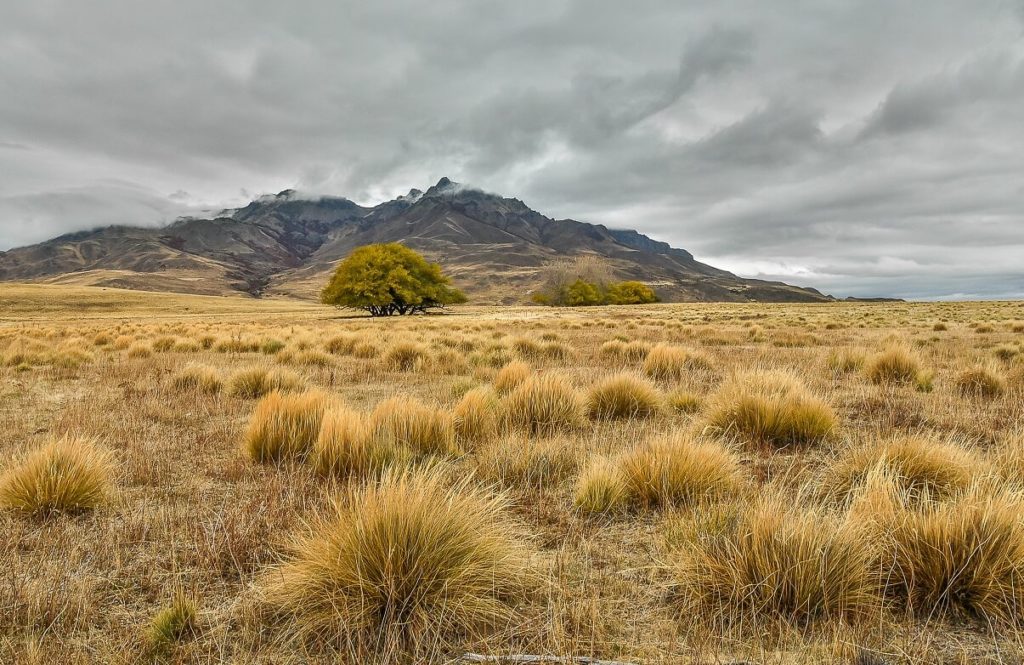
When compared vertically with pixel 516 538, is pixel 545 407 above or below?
above

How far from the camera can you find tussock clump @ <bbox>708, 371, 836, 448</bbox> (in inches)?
187

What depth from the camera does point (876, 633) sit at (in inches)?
76.4

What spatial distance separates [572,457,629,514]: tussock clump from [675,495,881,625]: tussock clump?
2.79ft

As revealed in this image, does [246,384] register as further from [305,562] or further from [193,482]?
[305,562]

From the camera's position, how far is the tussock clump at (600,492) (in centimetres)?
317

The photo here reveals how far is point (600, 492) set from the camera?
3191 mm

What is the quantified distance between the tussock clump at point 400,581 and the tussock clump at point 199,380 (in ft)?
21.7

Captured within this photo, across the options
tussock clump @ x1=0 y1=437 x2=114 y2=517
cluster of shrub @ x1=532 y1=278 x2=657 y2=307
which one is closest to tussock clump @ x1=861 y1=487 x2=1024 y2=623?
tussock clump @ x1=0 y1=437 x2=114 y2=517

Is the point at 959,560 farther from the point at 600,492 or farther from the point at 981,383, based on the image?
the point at 981,383

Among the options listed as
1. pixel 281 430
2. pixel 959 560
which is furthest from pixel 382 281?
pixel 959 560

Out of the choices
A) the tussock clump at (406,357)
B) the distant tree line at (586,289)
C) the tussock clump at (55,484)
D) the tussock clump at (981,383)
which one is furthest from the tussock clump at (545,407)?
the distant tree line at (586,289)

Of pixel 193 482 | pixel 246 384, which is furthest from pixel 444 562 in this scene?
pixel 246 384

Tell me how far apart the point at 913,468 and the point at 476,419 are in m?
3.57

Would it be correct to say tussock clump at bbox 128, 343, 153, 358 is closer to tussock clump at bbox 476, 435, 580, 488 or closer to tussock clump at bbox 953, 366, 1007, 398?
tussock clump at bbox 476, 435, 580, 488
